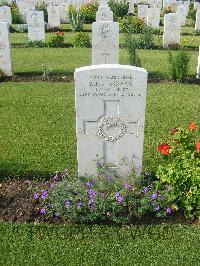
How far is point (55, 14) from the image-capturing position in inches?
816

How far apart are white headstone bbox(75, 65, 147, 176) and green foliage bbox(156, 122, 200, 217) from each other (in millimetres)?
425

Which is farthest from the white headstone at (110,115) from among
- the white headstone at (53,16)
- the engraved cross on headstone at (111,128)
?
the white headstone at (53,16)

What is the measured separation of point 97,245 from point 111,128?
139 centimetres

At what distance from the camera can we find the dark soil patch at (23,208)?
15.6 feet

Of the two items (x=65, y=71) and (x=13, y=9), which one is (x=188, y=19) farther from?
(x=65, y=71)

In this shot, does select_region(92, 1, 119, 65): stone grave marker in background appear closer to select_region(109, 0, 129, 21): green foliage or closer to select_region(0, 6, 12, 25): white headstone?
select_region(0, 6, 12, 25): white headstone

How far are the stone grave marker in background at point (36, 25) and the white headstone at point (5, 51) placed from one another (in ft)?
17.7

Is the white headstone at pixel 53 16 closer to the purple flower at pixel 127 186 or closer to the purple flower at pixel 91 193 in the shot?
the purple flower at pixel 127 186

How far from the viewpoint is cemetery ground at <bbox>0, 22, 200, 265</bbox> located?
4.25 metres

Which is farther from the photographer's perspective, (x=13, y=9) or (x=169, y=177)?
(x=13, y=9)

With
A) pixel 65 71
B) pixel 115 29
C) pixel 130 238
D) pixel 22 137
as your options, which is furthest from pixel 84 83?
pixel 65 71

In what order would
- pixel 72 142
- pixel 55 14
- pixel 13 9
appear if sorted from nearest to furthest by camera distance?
1. pixel 72 142
2. pixel 55 14
3. pixel 13 9

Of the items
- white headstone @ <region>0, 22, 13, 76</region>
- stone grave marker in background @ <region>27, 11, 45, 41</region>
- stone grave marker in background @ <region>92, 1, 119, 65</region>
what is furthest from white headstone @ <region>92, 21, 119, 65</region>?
stone grave marker in background @ <region>27, 11, 45, 41</region>

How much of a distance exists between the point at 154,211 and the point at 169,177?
1.48ft
